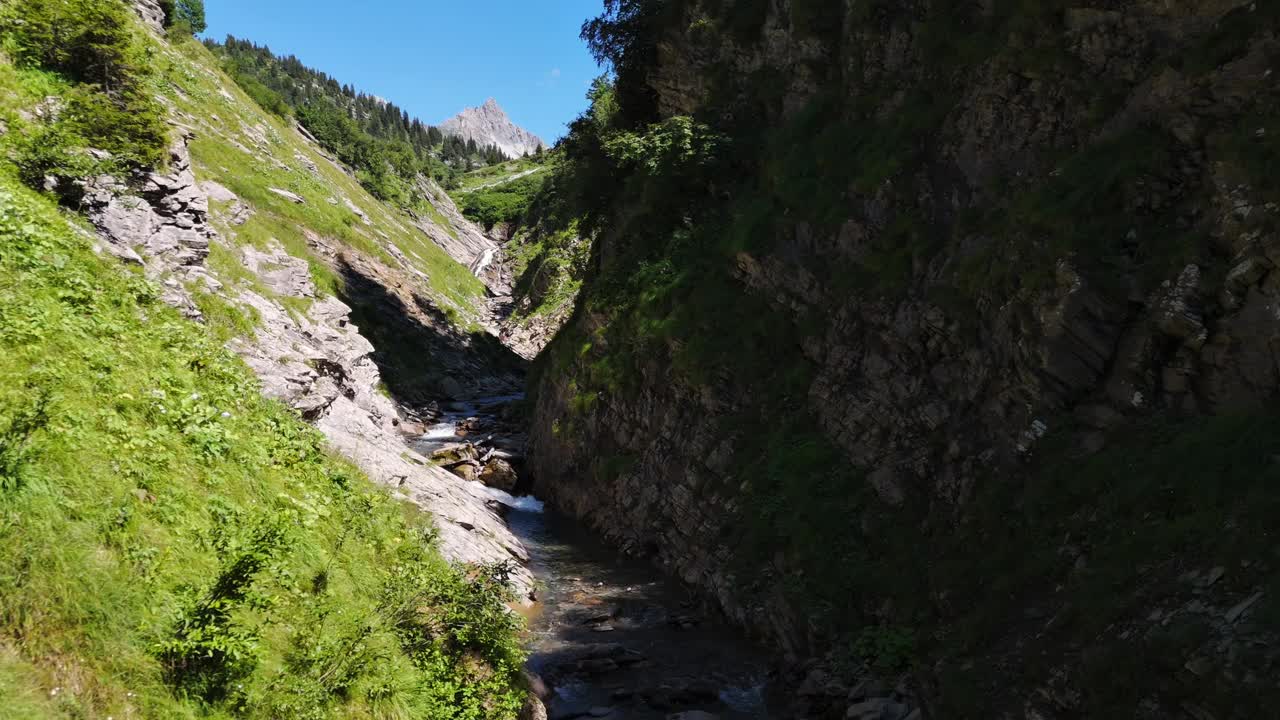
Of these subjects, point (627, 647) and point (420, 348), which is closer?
point (627, 647)

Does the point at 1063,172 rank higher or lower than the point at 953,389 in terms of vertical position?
higher

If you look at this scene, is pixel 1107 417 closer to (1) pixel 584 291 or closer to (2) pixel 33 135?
(2) pixel 33 135

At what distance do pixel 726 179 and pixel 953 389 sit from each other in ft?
51.8

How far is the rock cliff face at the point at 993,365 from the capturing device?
10742mm

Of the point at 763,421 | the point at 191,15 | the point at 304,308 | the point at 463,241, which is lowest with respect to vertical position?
the point at 763,421

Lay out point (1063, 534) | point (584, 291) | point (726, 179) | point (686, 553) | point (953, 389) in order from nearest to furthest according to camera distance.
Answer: point (1063, 534), point (953, 389), point (686, 553), point (726, 179), point (584, 291)

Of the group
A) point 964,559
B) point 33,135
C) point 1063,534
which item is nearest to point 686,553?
point 964,559

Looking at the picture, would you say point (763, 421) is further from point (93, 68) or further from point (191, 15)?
point (191, 15)

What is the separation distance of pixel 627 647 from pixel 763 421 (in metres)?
8.23

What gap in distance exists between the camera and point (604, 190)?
3634 cm

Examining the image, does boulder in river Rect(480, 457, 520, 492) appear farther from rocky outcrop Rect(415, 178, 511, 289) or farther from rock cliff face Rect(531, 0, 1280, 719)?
rocky outcrop Rect(415, 178, 511, 289)

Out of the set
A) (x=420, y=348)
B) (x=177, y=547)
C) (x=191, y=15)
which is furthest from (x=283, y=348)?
(x=191, y=15)

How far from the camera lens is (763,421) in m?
22.2

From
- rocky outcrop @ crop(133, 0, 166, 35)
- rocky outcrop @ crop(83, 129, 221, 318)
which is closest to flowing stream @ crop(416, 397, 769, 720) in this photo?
rocky outcrop @ crop(83, 129, 221, 318)
